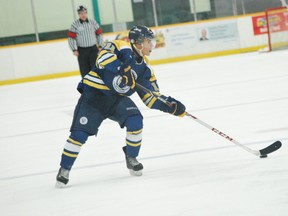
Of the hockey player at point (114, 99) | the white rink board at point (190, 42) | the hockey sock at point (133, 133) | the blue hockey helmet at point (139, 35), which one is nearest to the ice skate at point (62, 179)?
the hockey player at point (114, 99)

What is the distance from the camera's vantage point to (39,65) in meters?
12.4

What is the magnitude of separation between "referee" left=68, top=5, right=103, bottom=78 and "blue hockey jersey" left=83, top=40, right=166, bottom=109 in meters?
4.41

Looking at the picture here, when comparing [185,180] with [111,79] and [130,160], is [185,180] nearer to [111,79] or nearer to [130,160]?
[130,160]

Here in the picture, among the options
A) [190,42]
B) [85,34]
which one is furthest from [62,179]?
[190,42]

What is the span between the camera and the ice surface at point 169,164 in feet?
8.92

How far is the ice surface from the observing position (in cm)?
272

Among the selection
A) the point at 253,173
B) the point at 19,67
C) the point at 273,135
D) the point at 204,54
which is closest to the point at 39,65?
the point at 19,67

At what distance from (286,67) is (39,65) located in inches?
221

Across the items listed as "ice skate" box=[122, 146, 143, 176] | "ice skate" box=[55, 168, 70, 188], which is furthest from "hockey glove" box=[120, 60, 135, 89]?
"ice skate" box=[55, 168, 70, 188]

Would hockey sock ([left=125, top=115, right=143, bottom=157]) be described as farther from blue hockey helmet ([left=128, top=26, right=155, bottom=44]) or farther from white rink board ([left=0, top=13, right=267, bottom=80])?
white rink board ([left=0, top=13, right=267, bottom=80])

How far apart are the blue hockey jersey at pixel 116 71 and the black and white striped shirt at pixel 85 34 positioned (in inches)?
176

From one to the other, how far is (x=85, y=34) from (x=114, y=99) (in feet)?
15.0

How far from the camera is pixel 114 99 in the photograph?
3428mm

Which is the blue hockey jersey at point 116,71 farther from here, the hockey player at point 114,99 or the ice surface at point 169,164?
the ice surface at point 169,164
